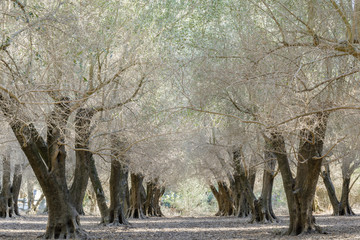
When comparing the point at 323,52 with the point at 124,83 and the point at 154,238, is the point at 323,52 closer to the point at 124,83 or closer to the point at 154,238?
the point at 124,83

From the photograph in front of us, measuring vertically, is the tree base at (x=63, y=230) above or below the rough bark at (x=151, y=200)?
below

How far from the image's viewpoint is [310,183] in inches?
515

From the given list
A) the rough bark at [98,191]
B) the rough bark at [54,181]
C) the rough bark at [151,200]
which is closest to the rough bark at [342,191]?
the rough bark at [151,200]

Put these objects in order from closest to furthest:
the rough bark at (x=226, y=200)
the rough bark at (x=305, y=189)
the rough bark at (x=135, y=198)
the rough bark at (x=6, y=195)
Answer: the rough bark at (x=305, y=189), the rough bark at (x=6, y=195), the rough bark at (x=135, y=198), the rough bark at (x=226, y=200)

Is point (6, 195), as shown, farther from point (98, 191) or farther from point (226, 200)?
point (226, 200)

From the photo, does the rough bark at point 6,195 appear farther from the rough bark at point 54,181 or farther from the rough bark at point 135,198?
the rough bark at point 54,181

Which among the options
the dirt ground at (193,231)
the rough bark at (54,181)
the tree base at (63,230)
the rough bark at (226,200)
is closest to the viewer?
the rough bark at (54,181)

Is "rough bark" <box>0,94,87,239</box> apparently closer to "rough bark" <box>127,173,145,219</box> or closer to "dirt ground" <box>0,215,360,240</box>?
"dirt ground" <box>0,215,360,240</box>

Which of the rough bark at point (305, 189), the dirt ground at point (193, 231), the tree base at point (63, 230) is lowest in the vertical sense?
the dirt ground at point (193, 231)

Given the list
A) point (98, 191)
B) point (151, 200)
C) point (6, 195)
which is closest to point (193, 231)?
point (98, 191)

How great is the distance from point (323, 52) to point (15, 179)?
23.4 metres

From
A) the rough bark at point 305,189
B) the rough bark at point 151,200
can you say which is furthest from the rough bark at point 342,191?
the rough bark at point 305,189

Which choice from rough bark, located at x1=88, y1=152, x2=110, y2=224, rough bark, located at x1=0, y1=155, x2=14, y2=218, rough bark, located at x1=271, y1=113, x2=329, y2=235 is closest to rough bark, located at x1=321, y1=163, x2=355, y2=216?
rough bark, located at x1=88, y1=152, x2=110, y2=224

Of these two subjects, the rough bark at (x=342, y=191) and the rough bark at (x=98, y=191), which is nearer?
the rough bark at (x=98, y=191)
